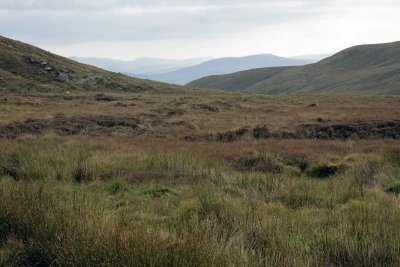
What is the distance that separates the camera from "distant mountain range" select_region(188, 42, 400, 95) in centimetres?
11403

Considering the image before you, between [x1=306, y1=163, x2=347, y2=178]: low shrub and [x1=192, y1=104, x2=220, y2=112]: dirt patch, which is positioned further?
[x1=192, y1=104, x2=220, y2=112]: dirt patch

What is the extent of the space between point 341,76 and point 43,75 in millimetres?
102383

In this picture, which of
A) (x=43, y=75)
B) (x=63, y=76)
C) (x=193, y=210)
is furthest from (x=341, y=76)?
(x=193, y=210)

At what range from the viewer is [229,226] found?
614cm

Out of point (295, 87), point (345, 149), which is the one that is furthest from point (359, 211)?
point (295, 87)

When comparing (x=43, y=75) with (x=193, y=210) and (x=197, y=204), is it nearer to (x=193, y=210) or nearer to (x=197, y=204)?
(x=197, y=204)

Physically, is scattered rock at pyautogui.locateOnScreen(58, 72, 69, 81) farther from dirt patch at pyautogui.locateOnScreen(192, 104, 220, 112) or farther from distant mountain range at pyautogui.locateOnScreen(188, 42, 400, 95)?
distant mountain range at pyautogui.locateOnScreen(188, 42, 400, 95)

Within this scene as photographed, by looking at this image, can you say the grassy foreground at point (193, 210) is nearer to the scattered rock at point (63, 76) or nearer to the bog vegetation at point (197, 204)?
the bog vegetation at point (197, 204)

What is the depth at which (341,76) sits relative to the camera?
140625 mm

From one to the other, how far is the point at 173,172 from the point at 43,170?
3163 mm

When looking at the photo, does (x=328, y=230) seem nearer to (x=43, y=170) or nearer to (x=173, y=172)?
(x=173, y=172)

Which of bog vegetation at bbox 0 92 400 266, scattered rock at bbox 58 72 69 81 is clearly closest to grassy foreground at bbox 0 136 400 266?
bog vegetation at bbox 0 92 400 266

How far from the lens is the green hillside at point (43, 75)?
2216 inches

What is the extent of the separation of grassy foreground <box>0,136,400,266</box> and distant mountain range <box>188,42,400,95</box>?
93376 mm
